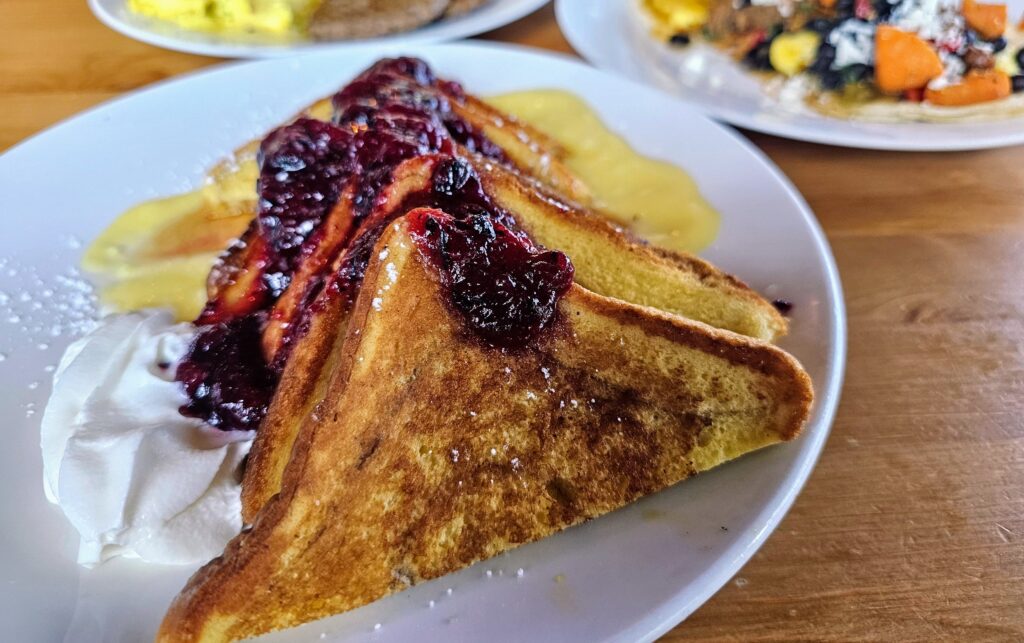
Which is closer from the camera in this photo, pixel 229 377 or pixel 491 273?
pixel 491 273

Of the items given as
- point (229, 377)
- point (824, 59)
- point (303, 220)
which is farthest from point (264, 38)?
point (824, 59)

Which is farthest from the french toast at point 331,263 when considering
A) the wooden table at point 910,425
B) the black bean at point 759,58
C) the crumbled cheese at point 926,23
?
the crumbled cheese at point 926,23

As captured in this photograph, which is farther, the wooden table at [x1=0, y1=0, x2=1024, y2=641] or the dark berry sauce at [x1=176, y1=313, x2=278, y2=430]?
the dark berry sauce at [x1=176, y1=313, x2=278, y2=430]

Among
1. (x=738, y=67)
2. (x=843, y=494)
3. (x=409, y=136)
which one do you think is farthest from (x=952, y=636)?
(x=738, y=67)

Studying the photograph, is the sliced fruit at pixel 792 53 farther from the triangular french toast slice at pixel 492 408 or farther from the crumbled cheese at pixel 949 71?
the triangular french toast slice at pixel 492 408

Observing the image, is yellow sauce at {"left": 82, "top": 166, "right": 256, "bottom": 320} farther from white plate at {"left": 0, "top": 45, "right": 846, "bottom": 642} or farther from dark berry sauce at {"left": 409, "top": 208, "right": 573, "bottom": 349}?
dark berry sauce at {"left": 409, "top": 208, "right": 573, "bottom": 349}

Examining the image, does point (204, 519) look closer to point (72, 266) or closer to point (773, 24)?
point (72, 266)

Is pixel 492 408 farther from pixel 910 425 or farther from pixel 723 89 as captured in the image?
pixel 723 89

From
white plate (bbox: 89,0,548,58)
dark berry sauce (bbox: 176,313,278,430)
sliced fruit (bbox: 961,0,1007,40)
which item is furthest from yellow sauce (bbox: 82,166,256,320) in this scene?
sliced fruit (bbox: 961,0,1007,40)
